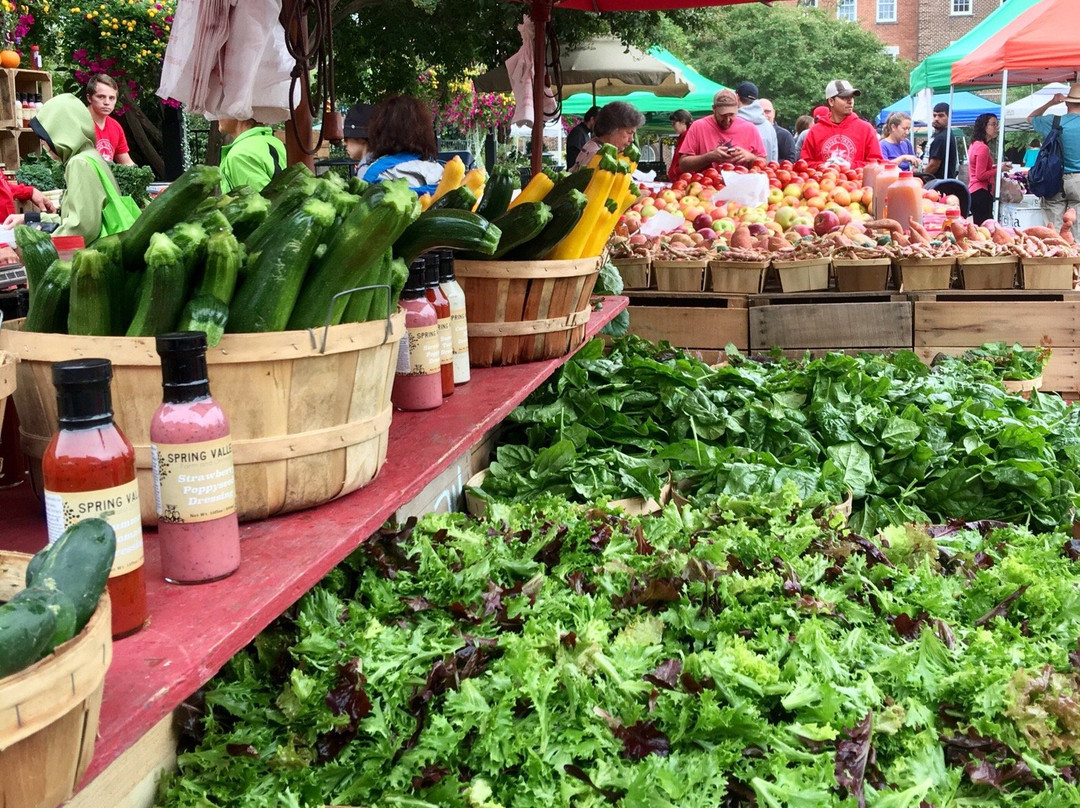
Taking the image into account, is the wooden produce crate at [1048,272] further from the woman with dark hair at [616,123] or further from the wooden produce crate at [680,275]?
the woman with dark hair at [616,123]

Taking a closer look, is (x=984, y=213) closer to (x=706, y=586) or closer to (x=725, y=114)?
(x=725, y=114)

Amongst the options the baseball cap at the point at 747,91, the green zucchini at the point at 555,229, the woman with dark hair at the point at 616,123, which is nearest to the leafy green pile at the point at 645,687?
the green zucchini at the point at 555,229

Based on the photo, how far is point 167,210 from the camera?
187cm

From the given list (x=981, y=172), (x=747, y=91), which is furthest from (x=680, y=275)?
(x=981, y=172)

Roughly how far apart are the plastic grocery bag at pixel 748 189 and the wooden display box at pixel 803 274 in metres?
1.66

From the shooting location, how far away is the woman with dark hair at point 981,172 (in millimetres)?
14625

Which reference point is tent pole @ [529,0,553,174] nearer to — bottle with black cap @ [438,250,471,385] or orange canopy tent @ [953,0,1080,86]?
bottle with black cap @ [438,250,471,385]

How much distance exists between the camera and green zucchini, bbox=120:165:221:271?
182cm

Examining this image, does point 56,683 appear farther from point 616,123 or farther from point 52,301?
point 616,123

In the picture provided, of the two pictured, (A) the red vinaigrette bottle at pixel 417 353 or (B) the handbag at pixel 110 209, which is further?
(B) the handbag at pixel 110 209

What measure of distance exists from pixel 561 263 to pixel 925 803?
2.05m

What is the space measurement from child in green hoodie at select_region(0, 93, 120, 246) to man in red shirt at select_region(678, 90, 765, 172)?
508 cm

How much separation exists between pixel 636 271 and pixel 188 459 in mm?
5032

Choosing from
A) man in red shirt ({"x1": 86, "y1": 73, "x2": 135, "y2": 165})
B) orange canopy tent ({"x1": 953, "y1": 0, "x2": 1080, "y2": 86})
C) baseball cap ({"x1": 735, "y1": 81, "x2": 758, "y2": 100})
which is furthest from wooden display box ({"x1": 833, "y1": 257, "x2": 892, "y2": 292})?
orange canopy tent ({"x1": 953, "y1": 0, "x2": 1080, "y2": 86})
